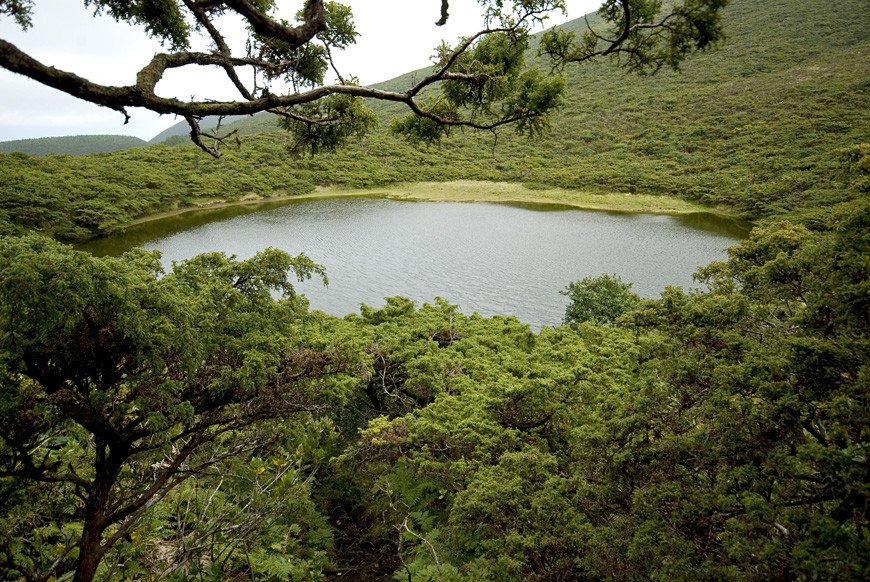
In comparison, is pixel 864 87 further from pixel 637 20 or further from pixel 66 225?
pixel 66 225

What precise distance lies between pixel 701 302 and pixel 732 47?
3180 inches

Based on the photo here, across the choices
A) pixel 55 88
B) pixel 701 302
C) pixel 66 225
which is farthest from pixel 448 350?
pixel 66 225

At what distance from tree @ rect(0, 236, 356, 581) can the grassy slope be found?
77.5 ft

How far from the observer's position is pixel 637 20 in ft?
10.6

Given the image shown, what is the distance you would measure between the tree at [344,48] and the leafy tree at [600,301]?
9830 mm

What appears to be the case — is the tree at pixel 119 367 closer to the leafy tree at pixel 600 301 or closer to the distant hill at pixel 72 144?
the leafy tree at pixel 600 301

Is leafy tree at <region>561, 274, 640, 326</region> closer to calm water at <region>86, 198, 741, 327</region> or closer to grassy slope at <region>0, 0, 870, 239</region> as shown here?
calm water at <region>86, 198, 741, 327</region>

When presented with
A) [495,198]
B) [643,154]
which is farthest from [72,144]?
[643,154]

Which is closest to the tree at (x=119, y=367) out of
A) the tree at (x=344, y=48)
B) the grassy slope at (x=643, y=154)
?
the tree at (x=344, y=48)

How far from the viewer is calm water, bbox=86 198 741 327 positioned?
17219 millimetres

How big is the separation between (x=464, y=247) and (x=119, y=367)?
20141 millimetres

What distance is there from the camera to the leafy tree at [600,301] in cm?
1309

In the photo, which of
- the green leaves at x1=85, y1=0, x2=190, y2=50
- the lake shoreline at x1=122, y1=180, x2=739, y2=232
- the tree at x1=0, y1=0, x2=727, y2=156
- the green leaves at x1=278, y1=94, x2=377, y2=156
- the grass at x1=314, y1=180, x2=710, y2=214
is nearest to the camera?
the tree at x1=0, y1=0, x2=727, y2=156

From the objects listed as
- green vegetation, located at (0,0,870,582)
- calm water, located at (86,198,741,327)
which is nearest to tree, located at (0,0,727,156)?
green vegetation, located at (0,0,870,582)
